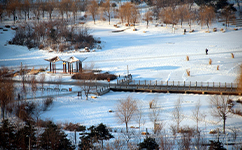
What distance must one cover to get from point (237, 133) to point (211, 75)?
19651 millimetres

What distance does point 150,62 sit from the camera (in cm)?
5216

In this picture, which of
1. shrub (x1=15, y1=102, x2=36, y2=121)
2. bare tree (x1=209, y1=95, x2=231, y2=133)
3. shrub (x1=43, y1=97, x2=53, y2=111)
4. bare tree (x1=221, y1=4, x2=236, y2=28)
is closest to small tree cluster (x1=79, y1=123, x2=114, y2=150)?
shrub (x1=15, y1=102, x2=36, y2=121)

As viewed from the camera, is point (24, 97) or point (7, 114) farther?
point (24, 97)

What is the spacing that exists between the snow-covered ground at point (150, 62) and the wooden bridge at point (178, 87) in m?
1.18

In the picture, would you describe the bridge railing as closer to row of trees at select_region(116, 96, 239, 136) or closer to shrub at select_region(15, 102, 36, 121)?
row of trees at select_region(116, 96, 239, 136)

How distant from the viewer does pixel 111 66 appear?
168ft

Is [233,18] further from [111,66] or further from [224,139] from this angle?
[224,139]

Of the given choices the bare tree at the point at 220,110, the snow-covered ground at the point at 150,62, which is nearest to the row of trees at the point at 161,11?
the snow-covered ground at the point at 150,62

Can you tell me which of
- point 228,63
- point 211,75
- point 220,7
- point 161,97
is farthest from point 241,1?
point 161,97

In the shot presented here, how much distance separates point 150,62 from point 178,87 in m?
15.6

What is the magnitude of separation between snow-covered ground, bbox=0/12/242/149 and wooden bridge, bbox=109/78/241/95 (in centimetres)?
118

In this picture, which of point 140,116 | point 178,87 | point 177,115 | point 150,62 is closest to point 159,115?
point 177,115

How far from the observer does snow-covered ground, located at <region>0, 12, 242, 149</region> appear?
29.1 m

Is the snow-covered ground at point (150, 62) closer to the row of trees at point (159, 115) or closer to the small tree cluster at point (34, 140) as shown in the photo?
the row of trees at point (159, 115)
